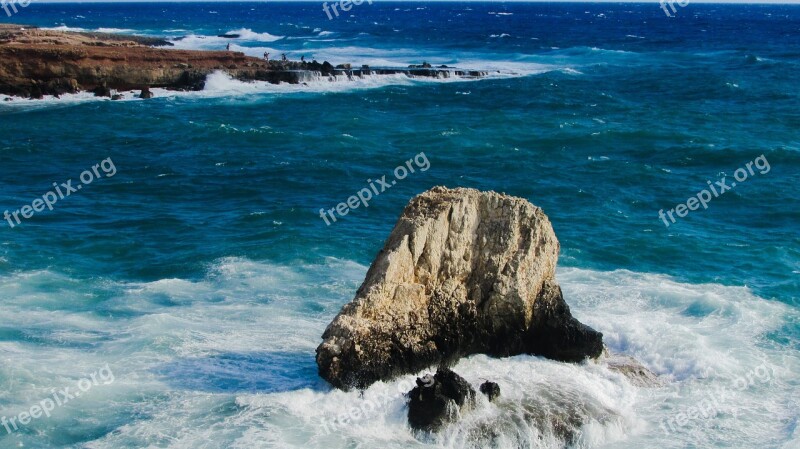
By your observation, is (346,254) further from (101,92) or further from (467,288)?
(101,92)

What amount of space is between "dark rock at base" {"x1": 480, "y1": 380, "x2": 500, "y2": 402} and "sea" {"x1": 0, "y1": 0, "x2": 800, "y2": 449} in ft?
0.95

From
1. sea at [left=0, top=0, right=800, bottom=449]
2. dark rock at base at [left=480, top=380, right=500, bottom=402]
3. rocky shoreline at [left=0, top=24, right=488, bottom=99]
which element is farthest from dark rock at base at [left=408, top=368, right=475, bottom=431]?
rocky shoreline at [left=0, top=24, right=488, bottom=99]

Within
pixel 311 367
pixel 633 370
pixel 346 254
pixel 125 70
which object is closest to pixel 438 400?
pixel 311 367

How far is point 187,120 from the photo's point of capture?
55.1 meters

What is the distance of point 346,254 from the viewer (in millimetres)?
29016

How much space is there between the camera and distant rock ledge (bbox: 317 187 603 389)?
61.5ft

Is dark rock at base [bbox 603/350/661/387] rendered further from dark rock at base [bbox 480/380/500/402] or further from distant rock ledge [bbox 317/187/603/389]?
dark rock at base [bbox 480/380/500/402]

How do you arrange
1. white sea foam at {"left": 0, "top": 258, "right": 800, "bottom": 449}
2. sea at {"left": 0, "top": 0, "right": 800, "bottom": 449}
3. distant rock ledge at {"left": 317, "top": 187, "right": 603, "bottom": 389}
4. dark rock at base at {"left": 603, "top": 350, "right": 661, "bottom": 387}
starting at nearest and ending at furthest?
white sea foam at {"left": 0, "top": 258, "right": 800, "bottom": 449} → sea at {"left": 0, "top": 0, "right": 800, "bottom": 449} → distant rock ledge at {"left": 317, "top": 187, "right": 603, "bottom": 389} → dark rock at base at {"left": 603, "top": 350, "right": 661, "bottom": 387}

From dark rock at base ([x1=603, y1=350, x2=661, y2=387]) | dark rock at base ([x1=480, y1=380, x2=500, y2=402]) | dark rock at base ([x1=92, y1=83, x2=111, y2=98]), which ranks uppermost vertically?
dark rock at base ([x1=92, y1=83, x2=111, y2=98])

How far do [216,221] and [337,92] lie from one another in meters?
37.1

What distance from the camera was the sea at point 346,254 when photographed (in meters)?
17.9

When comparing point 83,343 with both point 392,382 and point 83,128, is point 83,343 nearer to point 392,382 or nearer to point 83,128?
point 392,382

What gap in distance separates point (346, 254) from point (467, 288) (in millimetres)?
9805

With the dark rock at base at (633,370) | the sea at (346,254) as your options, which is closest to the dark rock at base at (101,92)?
the sea at (346,254)
